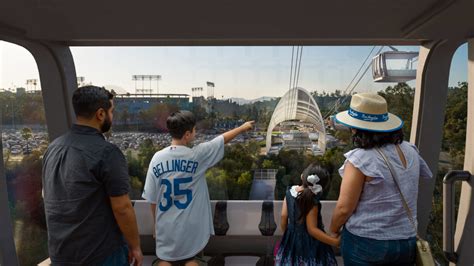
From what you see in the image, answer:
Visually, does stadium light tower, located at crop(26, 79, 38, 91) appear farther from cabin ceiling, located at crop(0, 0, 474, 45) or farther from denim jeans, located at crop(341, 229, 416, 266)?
denim jeans, located at crop(341, 229, 416, 266)

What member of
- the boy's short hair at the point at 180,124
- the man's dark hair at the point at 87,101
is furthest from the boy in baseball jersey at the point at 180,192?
the man's dark hair at the point at 87,101

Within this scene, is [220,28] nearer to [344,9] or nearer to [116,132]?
[344,9]

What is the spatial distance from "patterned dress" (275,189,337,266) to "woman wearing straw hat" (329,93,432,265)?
37 cm

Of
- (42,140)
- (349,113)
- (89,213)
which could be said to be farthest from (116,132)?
(349,113)

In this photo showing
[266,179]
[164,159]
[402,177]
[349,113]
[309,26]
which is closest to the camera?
[402,177]

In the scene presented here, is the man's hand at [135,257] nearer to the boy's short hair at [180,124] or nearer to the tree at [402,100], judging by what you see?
the boy's short hair at [180,124]

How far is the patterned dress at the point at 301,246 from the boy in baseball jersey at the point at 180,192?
1.70 feet

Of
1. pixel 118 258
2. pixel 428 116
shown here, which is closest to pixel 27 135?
pixel 118 258

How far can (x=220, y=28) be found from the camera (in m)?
2.23

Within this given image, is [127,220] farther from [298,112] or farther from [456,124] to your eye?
[456,124]

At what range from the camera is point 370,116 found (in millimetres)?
1710

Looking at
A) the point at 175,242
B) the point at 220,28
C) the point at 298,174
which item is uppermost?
the point at 220,28

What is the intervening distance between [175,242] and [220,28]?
4.43 feet

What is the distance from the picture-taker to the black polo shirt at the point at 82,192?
1.58 meters
